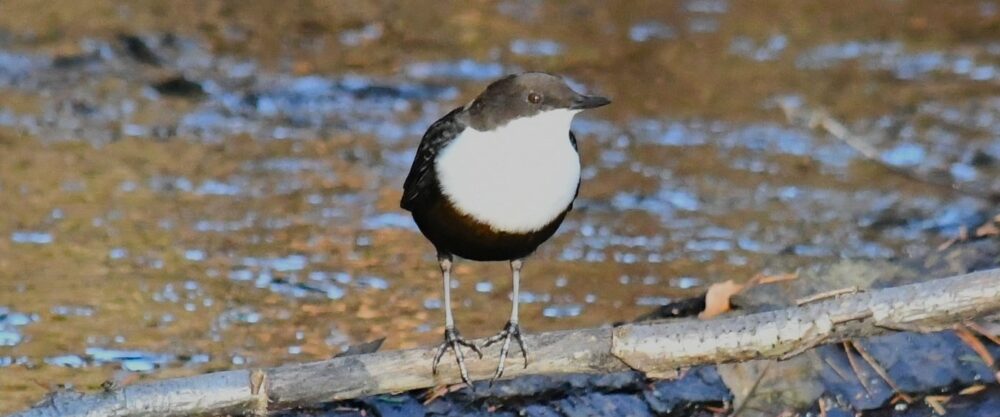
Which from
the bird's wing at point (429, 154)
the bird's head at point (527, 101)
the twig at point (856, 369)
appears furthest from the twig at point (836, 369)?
the bird's wing at point (429, 154)

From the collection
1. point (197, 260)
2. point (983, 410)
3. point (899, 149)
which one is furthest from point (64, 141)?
point (983, 410)

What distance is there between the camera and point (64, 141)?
7.88 meters

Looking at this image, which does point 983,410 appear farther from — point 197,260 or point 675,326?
point 197,260

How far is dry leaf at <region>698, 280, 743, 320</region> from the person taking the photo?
15.2 feet

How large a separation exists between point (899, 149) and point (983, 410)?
154 inches

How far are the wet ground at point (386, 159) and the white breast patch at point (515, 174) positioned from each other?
141 cm

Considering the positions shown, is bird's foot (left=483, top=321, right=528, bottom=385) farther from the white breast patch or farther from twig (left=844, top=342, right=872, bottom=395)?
twig (left=844, top=342, right=872, bottom=395)

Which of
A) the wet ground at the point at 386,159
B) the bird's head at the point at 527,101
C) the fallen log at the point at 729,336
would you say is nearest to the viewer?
the fallen log at the point at 729,336

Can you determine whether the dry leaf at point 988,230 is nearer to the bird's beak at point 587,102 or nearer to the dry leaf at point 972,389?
the dry leaf at point 972,389

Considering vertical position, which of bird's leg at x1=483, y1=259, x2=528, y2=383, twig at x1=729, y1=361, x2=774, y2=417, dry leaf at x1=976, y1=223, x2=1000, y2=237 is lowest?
twig at x1=729, y1=361, x2=774, y2=417

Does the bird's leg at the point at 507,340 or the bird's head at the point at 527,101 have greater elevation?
the bird's head at the point at 527,101

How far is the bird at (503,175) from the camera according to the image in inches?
163

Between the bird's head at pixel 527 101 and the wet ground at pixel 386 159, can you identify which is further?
the wet ground at pixel 386 159

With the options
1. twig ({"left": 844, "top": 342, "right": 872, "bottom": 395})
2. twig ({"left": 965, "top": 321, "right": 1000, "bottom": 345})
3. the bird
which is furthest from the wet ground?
the bird
